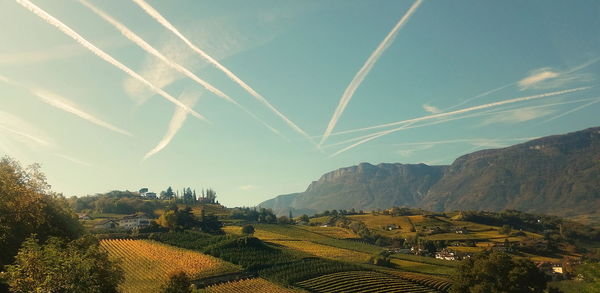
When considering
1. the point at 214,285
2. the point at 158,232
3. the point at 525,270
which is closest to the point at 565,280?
the point at 525,270

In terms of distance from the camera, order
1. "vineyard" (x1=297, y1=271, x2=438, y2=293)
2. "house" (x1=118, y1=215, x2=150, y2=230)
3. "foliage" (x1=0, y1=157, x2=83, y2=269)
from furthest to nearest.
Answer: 1. "house" (x1=118, y1=215, x2=150, y2=230)
2. "vineyard" (x1=297, y1=271, x2=438, y2=293)
3. "foliage" (x1=0, y1=157, x2=83, y2=269)

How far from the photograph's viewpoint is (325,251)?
122 meters

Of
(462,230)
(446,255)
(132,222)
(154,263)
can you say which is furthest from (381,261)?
(132,222)

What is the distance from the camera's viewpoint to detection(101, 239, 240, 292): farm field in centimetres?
7281

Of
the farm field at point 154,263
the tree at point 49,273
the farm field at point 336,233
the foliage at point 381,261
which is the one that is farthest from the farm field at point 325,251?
the tree at point 49,273

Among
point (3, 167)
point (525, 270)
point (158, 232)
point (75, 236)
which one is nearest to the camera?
point (3, 167)

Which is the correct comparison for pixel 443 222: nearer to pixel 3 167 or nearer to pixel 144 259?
pixel 144 259

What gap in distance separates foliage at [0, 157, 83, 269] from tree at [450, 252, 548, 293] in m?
59.5

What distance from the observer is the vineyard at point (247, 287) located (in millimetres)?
73875

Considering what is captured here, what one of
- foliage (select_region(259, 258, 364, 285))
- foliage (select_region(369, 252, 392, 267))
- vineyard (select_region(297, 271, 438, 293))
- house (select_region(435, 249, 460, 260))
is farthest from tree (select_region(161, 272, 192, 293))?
house (select_region(435, 249, 460, 260))

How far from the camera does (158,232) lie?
12244 cm

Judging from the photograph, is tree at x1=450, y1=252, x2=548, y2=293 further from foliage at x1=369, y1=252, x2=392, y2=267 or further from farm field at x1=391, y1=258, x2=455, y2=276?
foliage at x1=369, y1=252, x2=392, y2=267

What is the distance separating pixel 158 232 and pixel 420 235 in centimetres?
10163

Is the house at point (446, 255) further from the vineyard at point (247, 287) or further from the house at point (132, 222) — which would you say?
the house at point (132, 222)
